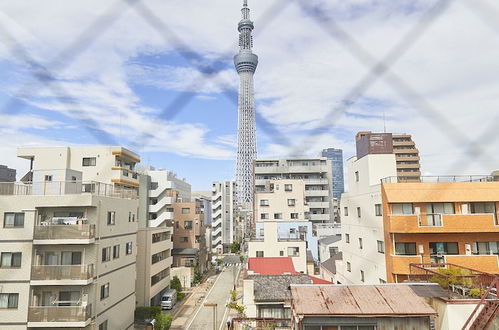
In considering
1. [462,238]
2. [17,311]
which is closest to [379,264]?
[462,238]

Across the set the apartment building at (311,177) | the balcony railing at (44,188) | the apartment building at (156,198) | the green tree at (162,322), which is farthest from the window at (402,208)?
the apartment building at (311,177)

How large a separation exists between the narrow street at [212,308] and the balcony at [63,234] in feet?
23.9

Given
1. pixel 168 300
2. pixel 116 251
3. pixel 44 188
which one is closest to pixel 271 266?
pixel 168 300

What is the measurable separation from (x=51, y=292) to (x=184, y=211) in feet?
54.1

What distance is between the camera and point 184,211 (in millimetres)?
26656

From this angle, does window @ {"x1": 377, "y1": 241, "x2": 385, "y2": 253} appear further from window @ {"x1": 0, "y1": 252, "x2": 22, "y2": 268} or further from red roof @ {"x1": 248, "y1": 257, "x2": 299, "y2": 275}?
window @ {"x1": 0, "y1": 252, "x2": 22, "y2": 268}

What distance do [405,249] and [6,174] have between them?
17.5m

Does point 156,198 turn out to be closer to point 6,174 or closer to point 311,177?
point 6,174

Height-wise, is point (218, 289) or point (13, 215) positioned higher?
point (13, 215)

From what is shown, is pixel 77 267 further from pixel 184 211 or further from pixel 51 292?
pixel 184 211

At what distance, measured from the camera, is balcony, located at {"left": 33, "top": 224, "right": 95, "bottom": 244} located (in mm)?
10031

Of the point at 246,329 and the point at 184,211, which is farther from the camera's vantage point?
the point at 184,211

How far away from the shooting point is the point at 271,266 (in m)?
15.7

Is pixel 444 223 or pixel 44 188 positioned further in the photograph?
pixel 444 223
